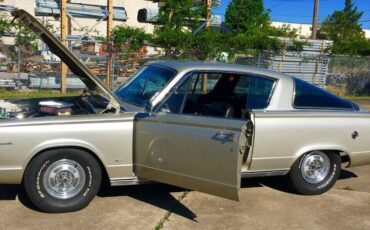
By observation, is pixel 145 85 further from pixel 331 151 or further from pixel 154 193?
pixel 331 151

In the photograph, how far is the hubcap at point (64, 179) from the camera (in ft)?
15.7

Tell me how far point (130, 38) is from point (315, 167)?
12.4m

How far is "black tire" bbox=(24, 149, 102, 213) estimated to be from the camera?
15.5ft

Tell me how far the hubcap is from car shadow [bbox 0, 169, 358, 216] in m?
0.32

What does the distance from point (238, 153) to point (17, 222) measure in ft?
7.24

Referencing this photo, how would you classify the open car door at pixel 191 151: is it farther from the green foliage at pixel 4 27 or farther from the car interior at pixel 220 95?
the green foliage at pixel 4 27

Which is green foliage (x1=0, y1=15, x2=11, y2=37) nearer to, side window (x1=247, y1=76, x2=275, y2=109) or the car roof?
the car roof

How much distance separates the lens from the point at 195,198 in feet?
18.1

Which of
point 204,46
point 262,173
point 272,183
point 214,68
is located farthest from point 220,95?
point 204,46

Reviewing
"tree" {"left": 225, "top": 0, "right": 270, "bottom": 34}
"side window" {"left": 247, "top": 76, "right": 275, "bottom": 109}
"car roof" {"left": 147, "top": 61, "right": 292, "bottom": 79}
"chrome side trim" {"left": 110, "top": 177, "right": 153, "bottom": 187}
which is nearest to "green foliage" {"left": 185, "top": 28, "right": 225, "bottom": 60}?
"car roof" {"left": 147, "top": 61, "right": 292, "bottom": 79}

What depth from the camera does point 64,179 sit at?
15.9 feet

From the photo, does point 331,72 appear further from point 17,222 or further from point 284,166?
point 17,222

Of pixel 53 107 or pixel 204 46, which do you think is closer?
pixel 53 107

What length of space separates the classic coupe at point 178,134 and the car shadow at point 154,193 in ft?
1.27
